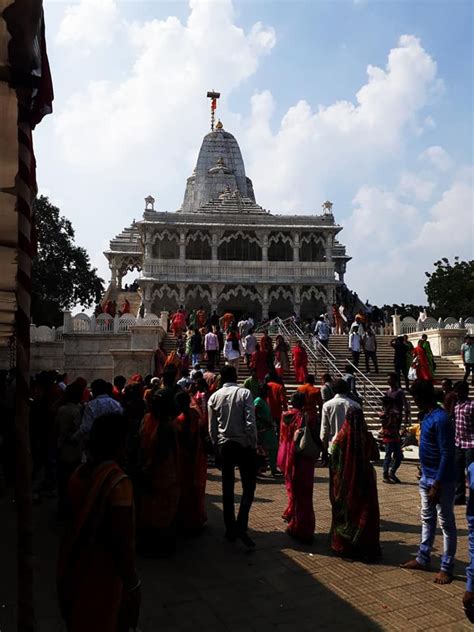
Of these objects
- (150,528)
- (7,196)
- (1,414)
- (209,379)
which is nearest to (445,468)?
(150,528)

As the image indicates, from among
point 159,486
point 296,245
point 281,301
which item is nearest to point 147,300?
point 281,301

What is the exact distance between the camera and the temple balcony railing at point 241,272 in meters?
36.0

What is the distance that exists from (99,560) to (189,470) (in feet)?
11.1

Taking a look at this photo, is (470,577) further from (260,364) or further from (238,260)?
(238,260)

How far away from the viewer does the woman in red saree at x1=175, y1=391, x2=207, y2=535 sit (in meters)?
6.04

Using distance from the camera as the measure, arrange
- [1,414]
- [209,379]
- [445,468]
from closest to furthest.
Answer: [445,468], [1,414], [209,379]

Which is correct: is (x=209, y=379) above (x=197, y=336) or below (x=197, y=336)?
below

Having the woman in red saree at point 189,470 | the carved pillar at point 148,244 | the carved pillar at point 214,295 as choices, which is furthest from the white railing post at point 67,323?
the woman in red saree at point 189,470

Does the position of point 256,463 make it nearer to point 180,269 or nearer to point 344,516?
point 344,516

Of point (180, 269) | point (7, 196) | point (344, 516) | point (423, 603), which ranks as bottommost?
point (423, 603)

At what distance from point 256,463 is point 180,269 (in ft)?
102

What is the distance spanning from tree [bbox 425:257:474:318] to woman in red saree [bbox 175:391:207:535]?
37401 mm

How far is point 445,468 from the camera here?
15.7ft

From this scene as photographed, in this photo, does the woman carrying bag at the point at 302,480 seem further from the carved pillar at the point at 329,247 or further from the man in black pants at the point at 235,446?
the carved pillar at the point at 329,247
